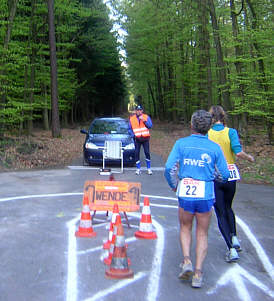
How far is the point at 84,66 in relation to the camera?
116 feet

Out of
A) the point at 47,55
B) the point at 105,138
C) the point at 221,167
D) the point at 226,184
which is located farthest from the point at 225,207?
the point at 47,55

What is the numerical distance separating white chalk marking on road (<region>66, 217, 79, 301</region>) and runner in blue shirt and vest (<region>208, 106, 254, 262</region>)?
200cm

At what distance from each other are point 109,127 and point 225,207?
10404 millimetres

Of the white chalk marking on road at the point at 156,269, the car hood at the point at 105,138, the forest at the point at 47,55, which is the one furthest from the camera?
the forest at the point at 47,55

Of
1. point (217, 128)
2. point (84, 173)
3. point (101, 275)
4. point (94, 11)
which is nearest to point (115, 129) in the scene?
point (84, 173)

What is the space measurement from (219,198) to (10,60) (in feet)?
46.2

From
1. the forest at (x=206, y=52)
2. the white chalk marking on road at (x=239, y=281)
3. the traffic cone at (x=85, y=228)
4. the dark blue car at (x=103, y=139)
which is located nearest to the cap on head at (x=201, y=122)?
the white chalk marking on road at (x=239, y=281)

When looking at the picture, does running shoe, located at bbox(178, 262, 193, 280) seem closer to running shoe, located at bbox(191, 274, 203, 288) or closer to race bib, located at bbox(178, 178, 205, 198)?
running shoe, located at bbox(191, 274, 203, 288)

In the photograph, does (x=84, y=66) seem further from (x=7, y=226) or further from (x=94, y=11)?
(x=7, y=226)

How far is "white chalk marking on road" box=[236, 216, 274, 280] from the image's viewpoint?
489cm

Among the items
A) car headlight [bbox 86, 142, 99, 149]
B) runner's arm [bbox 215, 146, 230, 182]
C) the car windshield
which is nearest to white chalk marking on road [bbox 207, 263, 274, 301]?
runner's arm [bbox 215, 146, 230, 182]

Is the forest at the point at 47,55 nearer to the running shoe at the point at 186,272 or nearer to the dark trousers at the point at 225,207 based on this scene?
the dark trousers at the point at 225,207

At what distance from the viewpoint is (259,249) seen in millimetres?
5664

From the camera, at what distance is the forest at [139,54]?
57.5 feet
